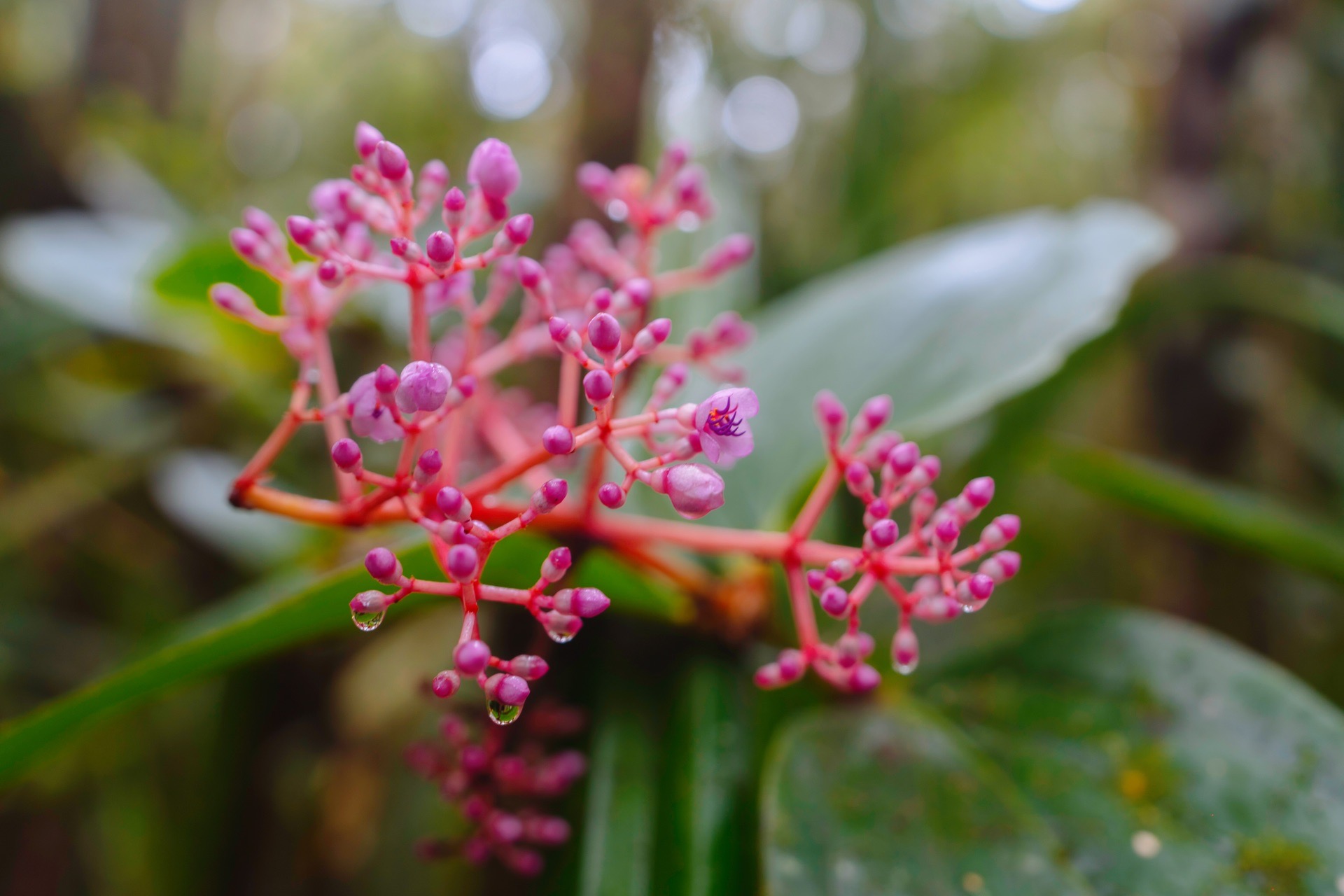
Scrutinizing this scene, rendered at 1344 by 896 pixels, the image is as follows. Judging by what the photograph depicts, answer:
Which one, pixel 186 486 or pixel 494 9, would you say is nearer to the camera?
pixel 186 486

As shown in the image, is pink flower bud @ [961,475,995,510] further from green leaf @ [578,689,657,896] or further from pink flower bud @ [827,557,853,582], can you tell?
green leaf @ [578,689,657,896]

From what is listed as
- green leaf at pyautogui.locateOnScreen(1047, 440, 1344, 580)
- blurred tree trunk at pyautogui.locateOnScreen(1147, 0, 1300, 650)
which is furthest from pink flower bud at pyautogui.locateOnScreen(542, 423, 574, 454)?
blurred tree trunk at pyautogui.locateOnScreen(1147, 0, 1300, 650)

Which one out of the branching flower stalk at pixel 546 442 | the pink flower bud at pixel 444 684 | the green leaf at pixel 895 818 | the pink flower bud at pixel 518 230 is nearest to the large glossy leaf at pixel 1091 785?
the green leaf at pixel 895 818

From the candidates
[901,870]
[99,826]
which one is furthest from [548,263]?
[99,826]

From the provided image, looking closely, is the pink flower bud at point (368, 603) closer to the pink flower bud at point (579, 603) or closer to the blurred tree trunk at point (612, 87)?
the pink flower bud at point (579, 603)

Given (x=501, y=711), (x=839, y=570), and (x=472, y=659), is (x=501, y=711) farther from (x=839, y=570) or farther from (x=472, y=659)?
(x=839, y=570)

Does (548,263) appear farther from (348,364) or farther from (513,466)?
(348,364)
